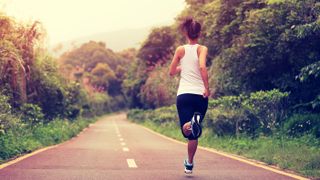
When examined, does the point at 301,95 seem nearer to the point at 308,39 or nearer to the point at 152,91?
the point at 308,39

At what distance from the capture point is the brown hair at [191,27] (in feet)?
22.5

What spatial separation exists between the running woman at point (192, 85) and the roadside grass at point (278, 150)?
6.73ft

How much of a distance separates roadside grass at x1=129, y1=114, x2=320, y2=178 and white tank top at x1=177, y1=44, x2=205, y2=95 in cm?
225

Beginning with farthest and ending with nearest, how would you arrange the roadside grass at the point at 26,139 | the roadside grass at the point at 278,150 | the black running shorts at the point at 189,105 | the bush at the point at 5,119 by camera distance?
the bush at the point at 5,119, the roadside grass at the point at 26,139, the roadside grass at the point at 278,150, the black running shorts at the point at 189,105

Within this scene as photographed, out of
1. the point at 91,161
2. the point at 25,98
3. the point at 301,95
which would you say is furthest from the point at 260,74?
the point at 91,161

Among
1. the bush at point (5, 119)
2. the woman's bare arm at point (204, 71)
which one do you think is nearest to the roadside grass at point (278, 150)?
the woman's bare arm at point (204, 71)

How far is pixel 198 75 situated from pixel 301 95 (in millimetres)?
9871

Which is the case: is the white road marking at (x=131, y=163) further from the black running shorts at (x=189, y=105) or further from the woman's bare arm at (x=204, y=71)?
the woman's bare arm at (x=204, y=71)

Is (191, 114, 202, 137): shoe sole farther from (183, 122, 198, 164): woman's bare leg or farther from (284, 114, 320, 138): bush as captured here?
(284, 114, 320, 138): bush

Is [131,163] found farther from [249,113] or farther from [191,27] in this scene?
[249,113]

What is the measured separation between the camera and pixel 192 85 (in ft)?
22.1

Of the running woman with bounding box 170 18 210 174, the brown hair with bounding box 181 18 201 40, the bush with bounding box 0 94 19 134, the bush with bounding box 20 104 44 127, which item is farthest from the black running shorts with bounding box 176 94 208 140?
the bush with bounding box 20 104 44 127

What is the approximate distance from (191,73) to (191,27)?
2.05ft

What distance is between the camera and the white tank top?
6.74m
